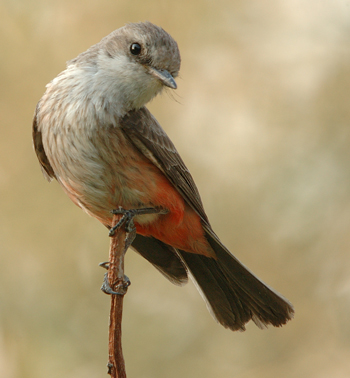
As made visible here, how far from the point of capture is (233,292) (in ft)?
14.6

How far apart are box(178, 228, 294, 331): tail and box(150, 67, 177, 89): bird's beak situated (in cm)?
125

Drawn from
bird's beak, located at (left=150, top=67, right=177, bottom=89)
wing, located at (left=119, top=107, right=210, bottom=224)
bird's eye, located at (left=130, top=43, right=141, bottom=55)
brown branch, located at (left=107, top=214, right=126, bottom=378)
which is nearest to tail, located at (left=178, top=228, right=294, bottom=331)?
wing, located at (left=119, top=107, right=210, bottom=224)

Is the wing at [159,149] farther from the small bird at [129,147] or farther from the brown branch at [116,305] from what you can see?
the brown branch at [116,305]

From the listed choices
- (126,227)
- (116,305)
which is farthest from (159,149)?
(116,305)

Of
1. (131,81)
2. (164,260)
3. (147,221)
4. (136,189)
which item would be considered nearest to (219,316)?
(164,260)

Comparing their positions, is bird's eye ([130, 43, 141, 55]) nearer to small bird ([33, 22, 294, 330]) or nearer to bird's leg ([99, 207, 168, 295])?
small bird ([33, 22, 294, 330])

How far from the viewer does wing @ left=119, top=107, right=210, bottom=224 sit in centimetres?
390

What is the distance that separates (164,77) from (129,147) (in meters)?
0.55

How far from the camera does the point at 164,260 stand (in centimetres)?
464

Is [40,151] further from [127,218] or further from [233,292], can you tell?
[233,292]

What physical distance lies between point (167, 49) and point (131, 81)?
347 mm

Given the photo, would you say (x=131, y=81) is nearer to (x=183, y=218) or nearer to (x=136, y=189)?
(x=136, y=189)

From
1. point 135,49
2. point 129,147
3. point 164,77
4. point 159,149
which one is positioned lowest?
point 129,147

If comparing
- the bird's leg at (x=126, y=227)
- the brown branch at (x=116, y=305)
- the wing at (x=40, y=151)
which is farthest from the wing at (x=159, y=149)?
the wing at (x=40, y=151)
